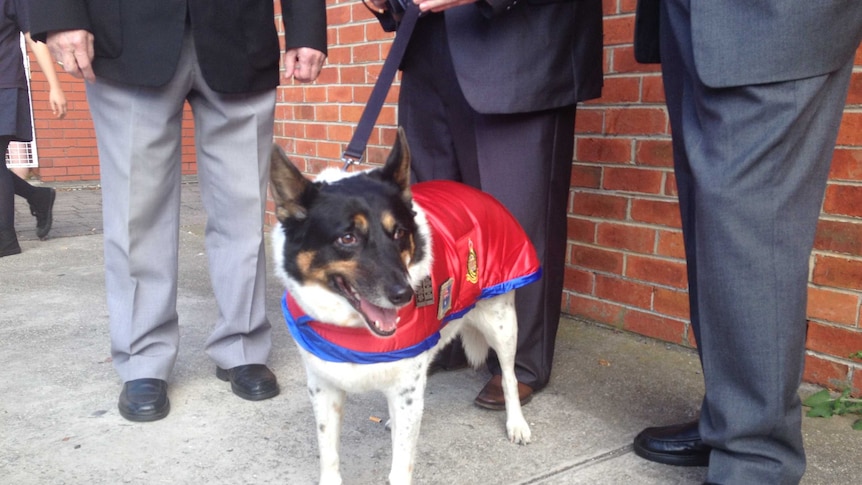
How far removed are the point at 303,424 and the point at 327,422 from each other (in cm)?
52

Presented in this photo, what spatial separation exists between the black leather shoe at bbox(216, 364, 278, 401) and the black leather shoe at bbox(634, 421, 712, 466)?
4.72 ft

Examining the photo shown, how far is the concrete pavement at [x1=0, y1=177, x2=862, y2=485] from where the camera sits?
228cm

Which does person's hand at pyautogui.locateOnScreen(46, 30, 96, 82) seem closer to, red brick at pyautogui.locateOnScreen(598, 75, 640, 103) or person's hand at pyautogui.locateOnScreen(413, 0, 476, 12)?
person's hand at pyautogui.locateOnScreen(413, 0, 476, 12)

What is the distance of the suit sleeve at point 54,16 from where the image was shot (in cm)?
231

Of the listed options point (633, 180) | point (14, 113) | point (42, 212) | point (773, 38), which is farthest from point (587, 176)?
point (42, 212)

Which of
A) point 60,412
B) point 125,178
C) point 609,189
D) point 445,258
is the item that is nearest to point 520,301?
point 445,258

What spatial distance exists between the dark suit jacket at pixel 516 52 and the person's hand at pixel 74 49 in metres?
1.29

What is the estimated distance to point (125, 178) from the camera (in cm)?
260

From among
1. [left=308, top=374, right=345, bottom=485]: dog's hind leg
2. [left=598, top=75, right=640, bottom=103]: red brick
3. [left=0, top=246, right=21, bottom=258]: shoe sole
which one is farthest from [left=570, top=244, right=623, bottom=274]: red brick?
[left=0, top=246, right=21, bottom=258]: shoe sole

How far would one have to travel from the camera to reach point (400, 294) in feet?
5.90

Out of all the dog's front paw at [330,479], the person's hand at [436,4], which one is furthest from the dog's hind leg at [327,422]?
the person's hand at [436,4]

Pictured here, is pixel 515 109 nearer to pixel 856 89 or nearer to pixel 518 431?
pixel 518 431

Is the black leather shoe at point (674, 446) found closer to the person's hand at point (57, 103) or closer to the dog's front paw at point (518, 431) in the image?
the dog's front paw at point (518, 431)

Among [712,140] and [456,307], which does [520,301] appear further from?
[712,140]
